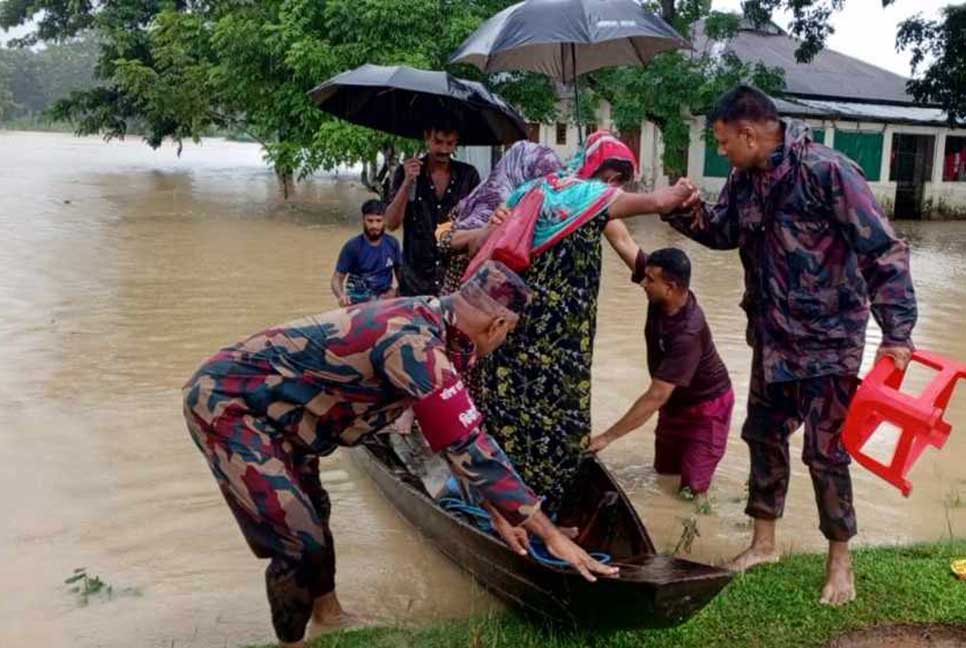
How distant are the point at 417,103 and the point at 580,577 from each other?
401 cm

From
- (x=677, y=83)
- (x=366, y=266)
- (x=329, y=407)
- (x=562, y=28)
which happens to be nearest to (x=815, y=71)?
(x=677, y=83)

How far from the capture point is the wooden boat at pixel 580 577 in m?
3.01

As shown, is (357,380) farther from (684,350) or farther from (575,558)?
(684,350)

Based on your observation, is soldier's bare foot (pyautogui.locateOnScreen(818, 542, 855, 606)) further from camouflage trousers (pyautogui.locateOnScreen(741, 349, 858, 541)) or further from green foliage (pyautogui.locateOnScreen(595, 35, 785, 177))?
green foliage (pyautogui.locateOnScreen(595, 35, 785, 177))

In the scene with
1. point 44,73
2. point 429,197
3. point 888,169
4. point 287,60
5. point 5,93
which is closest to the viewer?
point 429,197

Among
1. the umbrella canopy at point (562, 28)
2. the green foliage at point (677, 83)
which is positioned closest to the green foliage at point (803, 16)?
the green foliage at point (677, 83)

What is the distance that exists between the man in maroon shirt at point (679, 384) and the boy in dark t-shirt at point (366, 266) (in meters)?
2.28

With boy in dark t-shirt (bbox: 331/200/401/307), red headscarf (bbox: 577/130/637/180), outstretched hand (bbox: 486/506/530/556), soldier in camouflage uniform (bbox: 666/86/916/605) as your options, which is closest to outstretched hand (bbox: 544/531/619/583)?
outstretched hand (bbox: 486/506/530/556)

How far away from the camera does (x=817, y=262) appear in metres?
3.65

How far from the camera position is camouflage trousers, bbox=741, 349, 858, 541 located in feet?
12.1

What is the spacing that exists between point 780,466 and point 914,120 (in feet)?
64.3

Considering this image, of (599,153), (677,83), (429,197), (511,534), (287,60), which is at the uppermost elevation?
(287,60)

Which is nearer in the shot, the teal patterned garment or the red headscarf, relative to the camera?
the teal patterned garment

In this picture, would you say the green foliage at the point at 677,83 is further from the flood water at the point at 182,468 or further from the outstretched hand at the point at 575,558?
the outstretched hand at the point at 575,558
